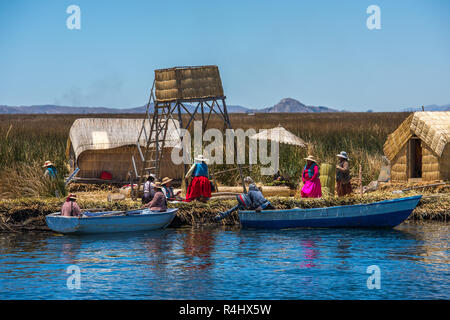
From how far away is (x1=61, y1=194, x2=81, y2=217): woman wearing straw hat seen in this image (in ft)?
55.8

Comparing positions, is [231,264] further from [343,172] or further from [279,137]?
[279,137]

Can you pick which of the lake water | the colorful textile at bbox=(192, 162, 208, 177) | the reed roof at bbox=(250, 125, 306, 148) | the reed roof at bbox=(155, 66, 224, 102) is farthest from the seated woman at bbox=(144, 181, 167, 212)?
the reed roof at bbox=(250, 125, 306, 148)

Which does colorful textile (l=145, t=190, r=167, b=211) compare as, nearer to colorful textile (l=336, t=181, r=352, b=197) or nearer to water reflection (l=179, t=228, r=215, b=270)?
water reflection (l=179, t=228, r=215, b=270)

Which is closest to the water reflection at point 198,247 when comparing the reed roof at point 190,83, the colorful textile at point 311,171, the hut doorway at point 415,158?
the colorful textile at point 311,171

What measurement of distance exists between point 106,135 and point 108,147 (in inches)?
21.7

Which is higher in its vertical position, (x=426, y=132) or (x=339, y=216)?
(x=426, y=132)

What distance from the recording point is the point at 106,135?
23922 millimetres

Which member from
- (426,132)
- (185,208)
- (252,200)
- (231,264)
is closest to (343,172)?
(252,200)

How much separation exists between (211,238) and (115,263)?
3.45m

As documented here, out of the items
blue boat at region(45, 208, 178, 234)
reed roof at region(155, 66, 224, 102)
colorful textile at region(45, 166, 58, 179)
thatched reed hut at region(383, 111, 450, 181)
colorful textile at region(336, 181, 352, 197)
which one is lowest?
blue boat at region(45, 208, 178, 234)

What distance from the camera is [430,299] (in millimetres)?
11352
